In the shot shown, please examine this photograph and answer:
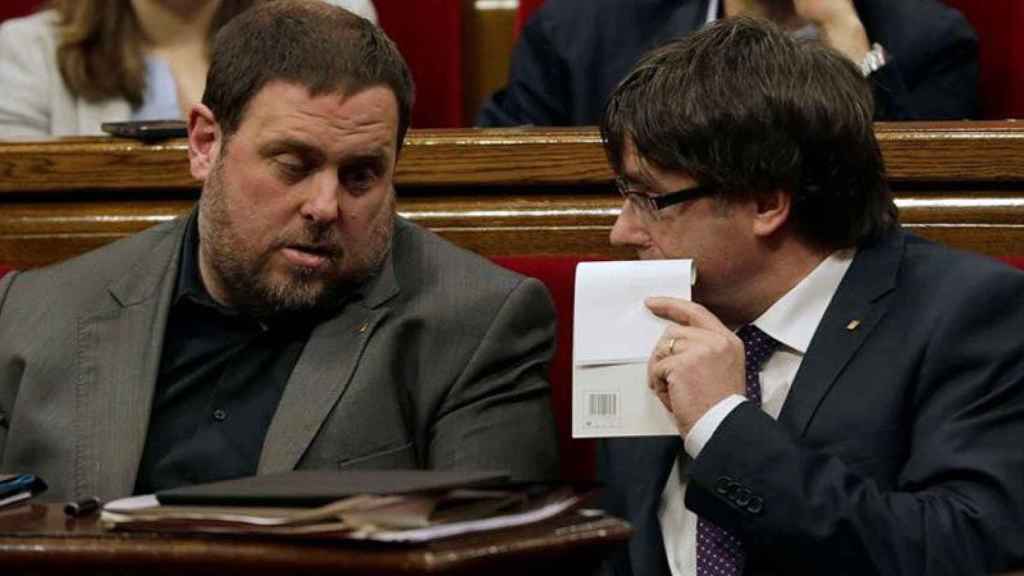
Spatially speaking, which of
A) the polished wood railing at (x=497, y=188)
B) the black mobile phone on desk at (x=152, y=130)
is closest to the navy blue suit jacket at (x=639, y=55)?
the polished wood railing at (x=497, y=188)

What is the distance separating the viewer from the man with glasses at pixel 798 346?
99 cm

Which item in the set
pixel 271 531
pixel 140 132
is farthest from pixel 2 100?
pixel 271 531

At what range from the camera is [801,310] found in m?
1.08

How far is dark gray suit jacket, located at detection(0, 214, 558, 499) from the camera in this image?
1.12 m

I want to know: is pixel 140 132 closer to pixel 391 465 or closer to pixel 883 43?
pixel 391 465

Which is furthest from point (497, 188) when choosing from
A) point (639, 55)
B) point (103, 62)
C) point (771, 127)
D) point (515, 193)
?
point (103, 62)

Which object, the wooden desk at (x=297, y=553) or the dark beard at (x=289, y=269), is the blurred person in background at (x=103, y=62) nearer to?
the dark beard at (x=289, y=269)

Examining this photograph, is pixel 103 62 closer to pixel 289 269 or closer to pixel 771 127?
pixel 289 269

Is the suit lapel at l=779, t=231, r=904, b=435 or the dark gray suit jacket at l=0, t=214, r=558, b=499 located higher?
the suit lapel at l=779, t=231, r=904, b=435

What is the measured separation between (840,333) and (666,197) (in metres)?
0.12

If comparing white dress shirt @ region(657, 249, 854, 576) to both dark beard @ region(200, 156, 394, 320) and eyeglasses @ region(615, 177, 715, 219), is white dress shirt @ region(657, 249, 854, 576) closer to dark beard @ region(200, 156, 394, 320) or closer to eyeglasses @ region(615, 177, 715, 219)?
eyeglasses @ region(615, 177, 715, 219)

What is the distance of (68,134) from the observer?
5.39ft

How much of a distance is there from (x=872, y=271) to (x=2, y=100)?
0.86m

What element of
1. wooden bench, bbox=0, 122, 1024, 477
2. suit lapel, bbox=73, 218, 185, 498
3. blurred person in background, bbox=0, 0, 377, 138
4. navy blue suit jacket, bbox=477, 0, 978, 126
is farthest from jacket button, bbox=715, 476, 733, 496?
blurred person in background, bbox=0, 0, 377, 138
